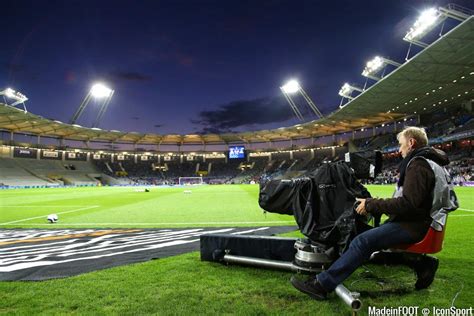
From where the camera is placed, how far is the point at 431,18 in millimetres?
25969

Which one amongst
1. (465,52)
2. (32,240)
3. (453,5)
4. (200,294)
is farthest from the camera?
(465,52)

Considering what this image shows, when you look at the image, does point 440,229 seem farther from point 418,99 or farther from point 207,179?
point 207,179

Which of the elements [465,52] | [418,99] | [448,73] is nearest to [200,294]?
[465,52]

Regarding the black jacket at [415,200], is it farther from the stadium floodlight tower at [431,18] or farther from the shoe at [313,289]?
the stadium floodlight tower at [431,18]

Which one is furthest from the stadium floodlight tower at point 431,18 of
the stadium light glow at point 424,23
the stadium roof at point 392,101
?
the stadium roof at point 392,101

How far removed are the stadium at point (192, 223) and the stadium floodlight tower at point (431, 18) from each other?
0.37ft

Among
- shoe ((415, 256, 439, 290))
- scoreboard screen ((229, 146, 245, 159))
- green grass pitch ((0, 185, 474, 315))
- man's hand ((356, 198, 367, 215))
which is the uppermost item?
scoreboard screen ((229, 146, 245, 159))

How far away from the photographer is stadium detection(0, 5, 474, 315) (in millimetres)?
3229

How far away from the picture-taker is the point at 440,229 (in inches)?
115

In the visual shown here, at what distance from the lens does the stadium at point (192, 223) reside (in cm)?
323

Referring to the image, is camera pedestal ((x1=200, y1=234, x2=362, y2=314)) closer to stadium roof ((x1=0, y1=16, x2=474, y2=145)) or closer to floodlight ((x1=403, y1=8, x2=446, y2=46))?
stadium roof ((x1=0, y1=16, x2=474, y2=145))

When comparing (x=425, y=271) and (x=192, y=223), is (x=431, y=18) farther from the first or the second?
(x=425, y=271)

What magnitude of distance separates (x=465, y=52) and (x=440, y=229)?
111 ft

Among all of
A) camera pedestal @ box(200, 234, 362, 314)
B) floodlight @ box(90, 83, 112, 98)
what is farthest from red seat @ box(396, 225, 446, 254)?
floodlight @ box(90, 83, 112, 98)
